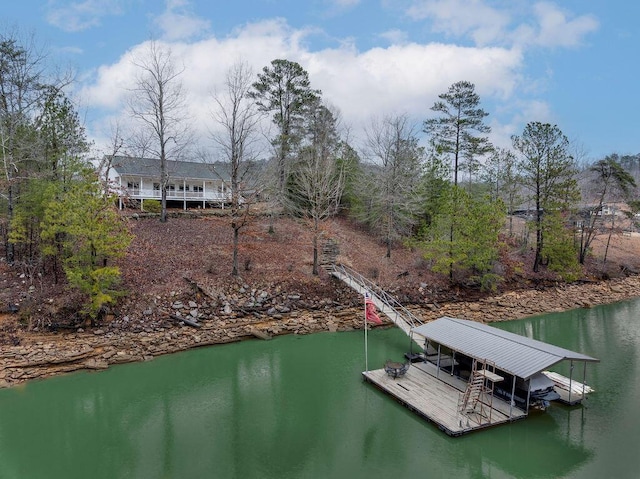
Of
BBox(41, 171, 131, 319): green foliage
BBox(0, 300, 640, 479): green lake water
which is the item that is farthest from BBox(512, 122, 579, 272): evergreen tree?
BBox(41, 171, 131, 319): green foliage

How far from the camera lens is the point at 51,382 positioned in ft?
50.9

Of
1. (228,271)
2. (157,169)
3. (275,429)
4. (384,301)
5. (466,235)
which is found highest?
(157,169)

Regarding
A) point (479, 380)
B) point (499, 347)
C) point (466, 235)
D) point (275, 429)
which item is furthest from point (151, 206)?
point (479, 380)

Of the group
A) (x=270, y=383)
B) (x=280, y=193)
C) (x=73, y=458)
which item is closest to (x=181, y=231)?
(x=280, y=193)

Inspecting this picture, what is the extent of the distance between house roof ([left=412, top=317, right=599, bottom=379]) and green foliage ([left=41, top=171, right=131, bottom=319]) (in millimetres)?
13761

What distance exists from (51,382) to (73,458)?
528 centimetres

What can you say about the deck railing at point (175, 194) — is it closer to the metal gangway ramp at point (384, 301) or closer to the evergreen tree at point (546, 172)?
the metal gangway ramp at point (384, 301)

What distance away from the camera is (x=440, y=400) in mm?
13641

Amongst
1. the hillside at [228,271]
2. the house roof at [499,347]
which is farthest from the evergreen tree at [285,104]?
the house roof at [499,347]

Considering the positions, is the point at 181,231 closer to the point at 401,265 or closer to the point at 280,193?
the point at 280,193

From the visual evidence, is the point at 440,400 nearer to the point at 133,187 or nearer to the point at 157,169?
the point at 133,187

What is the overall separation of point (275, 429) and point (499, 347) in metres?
7.78

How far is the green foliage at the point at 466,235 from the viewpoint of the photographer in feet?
83.4

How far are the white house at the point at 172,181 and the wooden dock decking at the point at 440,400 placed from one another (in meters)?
22.6
